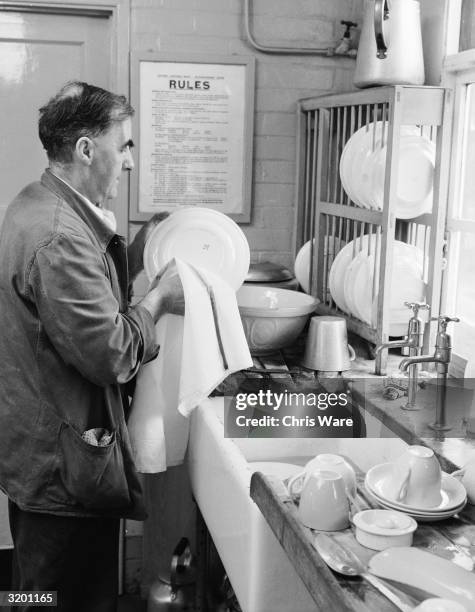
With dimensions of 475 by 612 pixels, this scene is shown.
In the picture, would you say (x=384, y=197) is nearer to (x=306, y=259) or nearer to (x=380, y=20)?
(x=380, y=20)

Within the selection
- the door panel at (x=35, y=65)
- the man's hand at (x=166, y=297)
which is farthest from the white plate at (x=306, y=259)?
the door panel at (x=35, y=65)

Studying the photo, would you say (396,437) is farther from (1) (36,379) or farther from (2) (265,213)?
(2) (265,213)

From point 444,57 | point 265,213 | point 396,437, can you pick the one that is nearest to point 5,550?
point 265,213

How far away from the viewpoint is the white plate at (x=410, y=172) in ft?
8.52

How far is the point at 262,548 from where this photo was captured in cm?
191

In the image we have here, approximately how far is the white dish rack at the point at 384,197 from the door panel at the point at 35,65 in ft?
2.89

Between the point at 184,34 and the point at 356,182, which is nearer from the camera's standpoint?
the point at 356,182

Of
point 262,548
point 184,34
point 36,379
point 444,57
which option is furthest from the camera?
point 184,34

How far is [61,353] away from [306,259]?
4.97 ft

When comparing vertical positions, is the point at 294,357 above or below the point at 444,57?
below

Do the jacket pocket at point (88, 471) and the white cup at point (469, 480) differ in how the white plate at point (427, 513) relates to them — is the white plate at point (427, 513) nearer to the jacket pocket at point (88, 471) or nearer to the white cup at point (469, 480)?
the white cup at point (469, 480)

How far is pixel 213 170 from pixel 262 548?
6.07 feet

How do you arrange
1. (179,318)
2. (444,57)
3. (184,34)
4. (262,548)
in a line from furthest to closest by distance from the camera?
1. (184,34)
2. (444,57)
3. (179,318)
4. (262,548)

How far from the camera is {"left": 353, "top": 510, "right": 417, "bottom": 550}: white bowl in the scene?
52.4 inches
